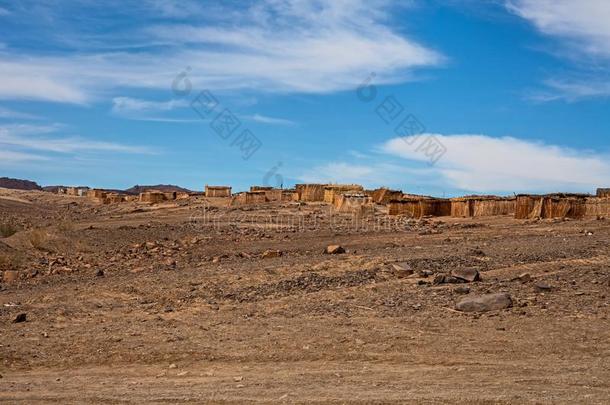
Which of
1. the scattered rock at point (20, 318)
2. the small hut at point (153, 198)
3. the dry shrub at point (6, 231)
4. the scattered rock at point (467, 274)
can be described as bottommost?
the scattered rock at point (20, 318)

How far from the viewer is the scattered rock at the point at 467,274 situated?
41.8ft

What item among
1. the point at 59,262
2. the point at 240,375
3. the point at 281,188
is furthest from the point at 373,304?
the point at 281,188

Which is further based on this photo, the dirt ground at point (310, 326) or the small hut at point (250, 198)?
the small hut at point (250, 198)

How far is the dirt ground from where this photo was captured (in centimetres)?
721

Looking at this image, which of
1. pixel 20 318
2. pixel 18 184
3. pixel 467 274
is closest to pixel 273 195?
pixel 467 274

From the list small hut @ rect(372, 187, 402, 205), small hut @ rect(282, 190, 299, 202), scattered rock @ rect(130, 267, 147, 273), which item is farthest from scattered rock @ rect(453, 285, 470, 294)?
small hut @ rect(282, 190, 299, 202)

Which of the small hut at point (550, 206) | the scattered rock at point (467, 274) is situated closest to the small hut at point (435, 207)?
the small hut at point (550, 206)

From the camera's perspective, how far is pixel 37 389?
754 cm

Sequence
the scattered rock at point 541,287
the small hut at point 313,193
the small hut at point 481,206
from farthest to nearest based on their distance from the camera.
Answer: the small hut at point 313,193 < the small hut at point 481,206 < the scattered rock at point 541,287

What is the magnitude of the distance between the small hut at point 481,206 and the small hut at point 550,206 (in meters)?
2.71

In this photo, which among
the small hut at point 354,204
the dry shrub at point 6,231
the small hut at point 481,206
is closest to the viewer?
the dry shrub at point 6,231

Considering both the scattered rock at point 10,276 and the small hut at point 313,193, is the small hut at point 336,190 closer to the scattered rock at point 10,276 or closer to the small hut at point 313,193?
the small hut at point 313,193

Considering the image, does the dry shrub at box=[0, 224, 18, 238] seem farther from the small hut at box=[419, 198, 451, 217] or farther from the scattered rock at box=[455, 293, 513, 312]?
the scattered rock at box=[455, 293, 513, 312]

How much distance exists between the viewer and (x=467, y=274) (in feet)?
42.2
